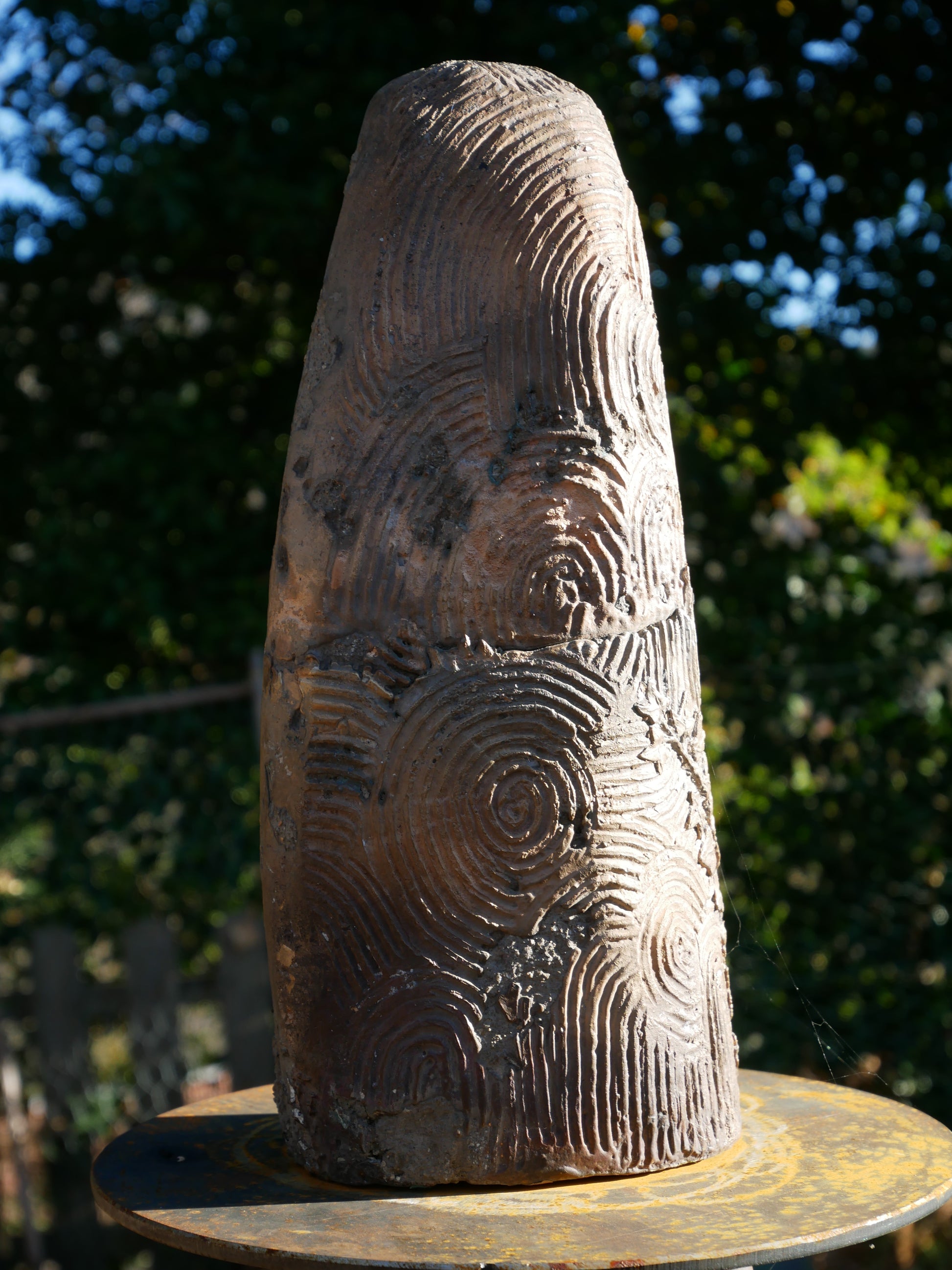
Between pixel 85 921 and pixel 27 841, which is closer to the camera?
pixel 27 841

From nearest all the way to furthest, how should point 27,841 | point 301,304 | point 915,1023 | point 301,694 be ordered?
point 301,694 < point 27,841 < point 915,1023 < point 301,304

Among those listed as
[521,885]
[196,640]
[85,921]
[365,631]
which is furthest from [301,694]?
[85,921]

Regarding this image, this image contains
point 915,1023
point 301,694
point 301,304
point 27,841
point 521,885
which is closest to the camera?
point 521,885

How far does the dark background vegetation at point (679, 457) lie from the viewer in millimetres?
4402

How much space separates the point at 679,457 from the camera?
4.62 meters

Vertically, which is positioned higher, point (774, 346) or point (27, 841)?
point (774, 346)

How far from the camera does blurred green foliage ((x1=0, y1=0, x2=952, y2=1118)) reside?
4.41 m

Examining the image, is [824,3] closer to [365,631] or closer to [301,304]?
[301,304]

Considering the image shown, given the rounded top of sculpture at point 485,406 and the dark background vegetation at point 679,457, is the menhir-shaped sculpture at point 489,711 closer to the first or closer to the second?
the rounded top of sculpture at point 485,406

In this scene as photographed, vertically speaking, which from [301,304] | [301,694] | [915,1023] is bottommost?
[915,1023]

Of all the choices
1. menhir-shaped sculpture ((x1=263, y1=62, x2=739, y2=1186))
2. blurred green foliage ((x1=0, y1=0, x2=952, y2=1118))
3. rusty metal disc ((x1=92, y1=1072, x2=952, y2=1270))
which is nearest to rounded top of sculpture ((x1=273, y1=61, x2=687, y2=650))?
menhir-shaped sculpture ((x1=263, y1=62, x2=739, y2=1186))

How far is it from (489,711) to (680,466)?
2658mm

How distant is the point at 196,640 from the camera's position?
461cm

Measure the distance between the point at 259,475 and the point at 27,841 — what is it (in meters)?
1.49
